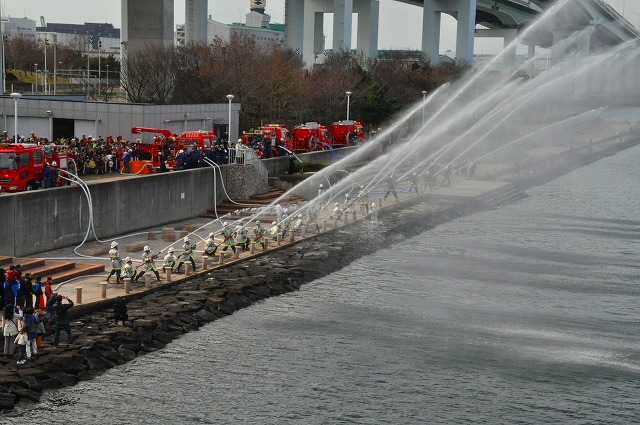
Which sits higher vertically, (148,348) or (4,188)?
(4,188)

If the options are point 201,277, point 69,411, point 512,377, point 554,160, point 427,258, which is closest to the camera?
point 69,411

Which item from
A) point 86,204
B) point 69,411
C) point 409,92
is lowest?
point 69,411

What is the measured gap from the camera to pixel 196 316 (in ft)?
102

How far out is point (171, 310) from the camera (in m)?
30.4

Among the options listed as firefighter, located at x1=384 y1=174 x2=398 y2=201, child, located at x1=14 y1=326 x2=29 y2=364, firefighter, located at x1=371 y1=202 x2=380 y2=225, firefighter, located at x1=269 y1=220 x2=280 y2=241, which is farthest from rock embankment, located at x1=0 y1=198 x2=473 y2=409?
firefighter, located at x1=384 y1=174 x2=398 y2=201

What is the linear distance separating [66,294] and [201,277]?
6089 millimetres

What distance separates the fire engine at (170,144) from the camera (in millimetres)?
46781

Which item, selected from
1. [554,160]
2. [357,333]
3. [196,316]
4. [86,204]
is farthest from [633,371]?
[554,160]

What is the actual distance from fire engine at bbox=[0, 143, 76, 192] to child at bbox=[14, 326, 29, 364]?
13.0 m

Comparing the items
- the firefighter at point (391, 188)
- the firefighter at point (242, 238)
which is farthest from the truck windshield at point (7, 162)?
the firefighter at point (391, 188)

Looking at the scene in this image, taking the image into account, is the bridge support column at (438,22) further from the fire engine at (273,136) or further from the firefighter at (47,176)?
the firefighter at (47,176)

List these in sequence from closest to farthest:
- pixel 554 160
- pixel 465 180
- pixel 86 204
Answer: pixel 86 204 < pixel 465 180 < pixel 554 160

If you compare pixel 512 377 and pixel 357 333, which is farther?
pixel 357 333

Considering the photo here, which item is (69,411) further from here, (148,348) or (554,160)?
(554,160)
